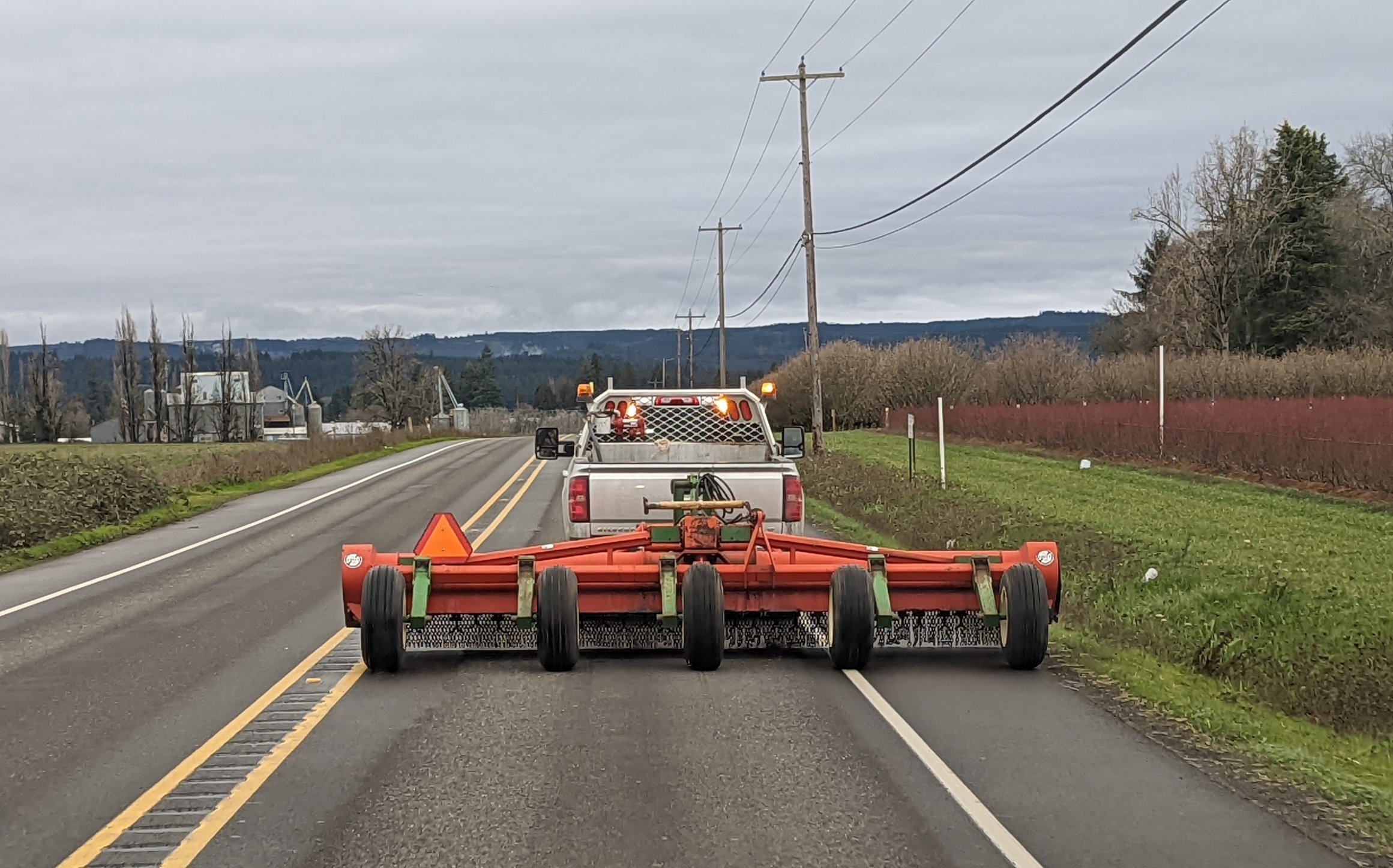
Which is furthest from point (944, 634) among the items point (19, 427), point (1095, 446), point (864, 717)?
point (19, 427)

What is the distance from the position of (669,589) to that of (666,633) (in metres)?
0.81

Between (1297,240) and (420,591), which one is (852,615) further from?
(1297,240)

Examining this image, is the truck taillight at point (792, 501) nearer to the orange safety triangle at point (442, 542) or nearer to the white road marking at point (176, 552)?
the orange safety triangle at point (442, 542)

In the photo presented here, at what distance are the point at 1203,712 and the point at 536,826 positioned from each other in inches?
168

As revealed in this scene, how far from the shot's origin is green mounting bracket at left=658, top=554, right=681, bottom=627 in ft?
29.5

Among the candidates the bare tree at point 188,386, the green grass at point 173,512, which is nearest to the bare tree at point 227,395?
the bare tree at point 188,386

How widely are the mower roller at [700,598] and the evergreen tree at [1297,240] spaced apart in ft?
186

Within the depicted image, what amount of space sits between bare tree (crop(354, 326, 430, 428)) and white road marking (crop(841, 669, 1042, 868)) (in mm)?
104122

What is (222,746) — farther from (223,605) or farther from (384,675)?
(223,605)

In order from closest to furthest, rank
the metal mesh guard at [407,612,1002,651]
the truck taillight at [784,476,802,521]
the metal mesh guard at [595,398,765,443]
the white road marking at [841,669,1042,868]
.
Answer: the white road marking at [841,669,1042,868]
the metal mesh guard at [407,612,1002,651]
the truck taillight at [784,476,802,521]
the metal mesh guard at [595,398,765,443]

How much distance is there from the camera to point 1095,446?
124 ft

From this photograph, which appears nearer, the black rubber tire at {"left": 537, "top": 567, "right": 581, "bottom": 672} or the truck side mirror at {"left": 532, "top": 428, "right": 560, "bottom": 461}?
the black rubber tire at {"left": 537, "top": 567, "right": 581, "bottom": 672}

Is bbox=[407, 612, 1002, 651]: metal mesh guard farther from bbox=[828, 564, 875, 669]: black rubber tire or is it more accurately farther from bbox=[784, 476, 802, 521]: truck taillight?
bbox=[784, 476, 802, 521]: truck taillight

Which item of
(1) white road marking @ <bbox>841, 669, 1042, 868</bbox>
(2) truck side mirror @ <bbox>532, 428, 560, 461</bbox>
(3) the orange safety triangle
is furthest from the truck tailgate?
(1) white road marking @ <bbox>841, 669, 1042, 868</bbox>
